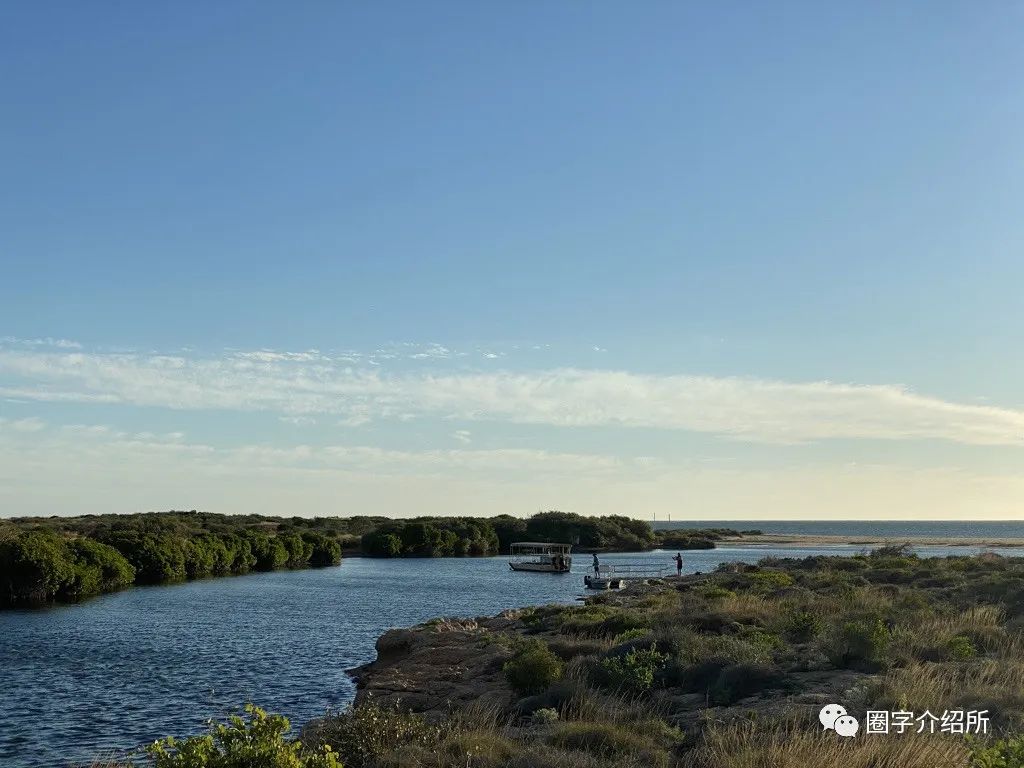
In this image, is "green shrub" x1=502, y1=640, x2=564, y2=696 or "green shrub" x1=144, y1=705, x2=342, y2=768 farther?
"green shrub" x1=502, y1=640, x2=564, y2=696

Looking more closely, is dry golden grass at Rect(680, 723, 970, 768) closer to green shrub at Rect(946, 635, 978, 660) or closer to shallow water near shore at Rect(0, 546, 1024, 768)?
green shrub at Rect(946, 635, 978, 660)

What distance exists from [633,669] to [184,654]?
24.3m

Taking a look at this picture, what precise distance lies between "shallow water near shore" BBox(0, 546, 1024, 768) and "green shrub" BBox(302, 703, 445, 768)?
9.05 meters

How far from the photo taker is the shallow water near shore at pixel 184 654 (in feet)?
76.5

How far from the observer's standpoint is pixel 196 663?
110 ft

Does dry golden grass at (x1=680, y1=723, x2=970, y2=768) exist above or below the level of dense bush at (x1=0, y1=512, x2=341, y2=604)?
above

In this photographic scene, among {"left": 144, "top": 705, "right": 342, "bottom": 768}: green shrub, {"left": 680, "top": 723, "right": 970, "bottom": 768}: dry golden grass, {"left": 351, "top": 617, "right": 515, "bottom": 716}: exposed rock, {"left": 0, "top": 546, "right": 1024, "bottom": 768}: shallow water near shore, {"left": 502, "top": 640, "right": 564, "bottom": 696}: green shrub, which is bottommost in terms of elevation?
{"left": 0, "top": 546, "right": 1024, "bottom": 768}: shallow water near shore

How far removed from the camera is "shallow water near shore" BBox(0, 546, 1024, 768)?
23.3 metres

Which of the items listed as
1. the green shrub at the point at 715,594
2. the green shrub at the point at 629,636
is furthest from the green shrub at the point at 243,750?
the green shrub at the point at 715,594

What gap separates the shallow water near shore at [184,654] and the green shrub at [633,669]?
28.8ft

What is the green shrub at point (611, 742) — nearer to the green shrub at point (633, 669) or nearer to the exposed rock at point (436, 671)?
the green shrub at point (633, 669)

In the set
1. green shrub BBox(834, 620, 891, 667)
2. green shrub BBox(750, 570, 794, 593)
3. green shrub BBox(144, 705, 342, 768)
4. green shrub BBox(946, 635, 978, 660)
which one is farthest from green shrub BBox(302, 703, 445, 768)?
green shrub BBox(750, 570, 794, 593)

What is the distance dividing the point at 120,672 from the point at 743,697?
24332 mm

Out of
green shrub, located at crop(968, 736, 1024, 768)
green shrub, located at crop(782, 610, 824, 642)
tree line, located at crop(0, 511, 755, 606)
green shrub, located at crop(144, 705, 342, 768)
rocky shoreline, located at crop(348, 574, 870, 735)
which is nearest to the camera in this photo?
green shrub, located at crop(968, 736, 1024, 768)
